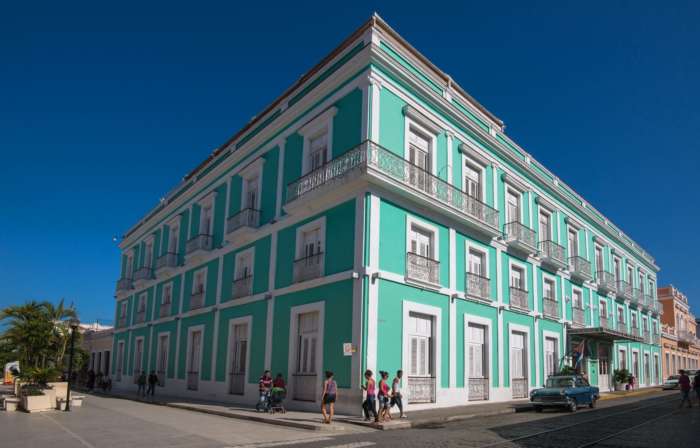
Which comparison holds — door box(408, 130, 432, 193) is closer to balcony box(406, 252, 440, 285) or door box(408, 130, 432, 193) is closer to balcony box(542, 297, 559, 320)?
balcony box(406, 252, 440, 285)

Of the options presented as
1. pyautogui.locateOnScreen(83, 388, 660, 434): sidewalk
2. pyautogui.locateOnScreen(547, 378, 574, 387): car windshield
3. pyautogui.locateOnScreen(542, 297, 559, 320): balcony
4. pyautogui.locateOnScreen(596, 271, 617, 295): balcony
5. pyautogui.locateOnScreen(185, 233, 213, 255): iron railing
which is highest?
pyautogui.locateOnScreen(185, 233, 213, 255): iron railing

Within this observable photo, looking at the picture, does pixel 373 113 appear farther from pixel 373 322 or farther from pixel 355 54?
pixel 373 322

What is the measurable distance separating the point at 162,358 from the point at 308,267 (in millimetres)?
15204

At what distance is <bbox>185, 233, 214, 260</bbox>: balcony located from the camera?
986 inches

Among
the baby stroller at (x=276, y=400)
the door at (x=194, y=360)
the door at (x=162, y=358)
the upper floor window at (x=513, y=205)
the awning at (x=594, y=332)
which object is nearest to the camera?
the baby stroller at (x=276, y=400)

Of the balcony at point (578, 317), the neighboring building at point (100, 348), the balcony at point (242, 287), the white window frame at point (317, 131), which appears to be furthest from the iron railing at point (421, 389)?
the neighboring building at point (100, 348)

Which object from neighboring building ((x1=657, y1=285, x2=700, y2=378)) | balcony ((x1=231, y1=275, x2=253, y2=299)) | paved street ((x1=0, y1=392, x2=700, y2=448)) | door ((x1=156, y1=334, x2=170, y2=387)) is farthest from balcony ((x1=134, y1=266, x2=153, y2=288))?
neighboring building ((x1=657, y1=285, x2=700, y2=378))

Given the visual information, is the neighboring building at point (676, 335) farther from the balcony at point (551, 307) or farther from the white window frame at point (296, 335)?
the white window frame at point (296, 335)

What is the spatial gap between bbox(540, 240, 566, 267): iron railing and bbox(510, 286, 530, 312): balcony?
2717 mm

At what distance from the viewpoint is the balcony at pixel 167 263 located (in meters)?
28.9

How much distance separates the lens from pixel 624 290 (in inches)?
1352

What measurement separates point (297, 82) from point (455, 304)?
9.77 m

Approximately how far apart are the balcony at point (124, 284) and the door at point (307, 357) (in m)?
21.6

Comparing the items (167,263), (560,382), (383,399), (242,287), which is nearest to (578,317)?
(560,382)
